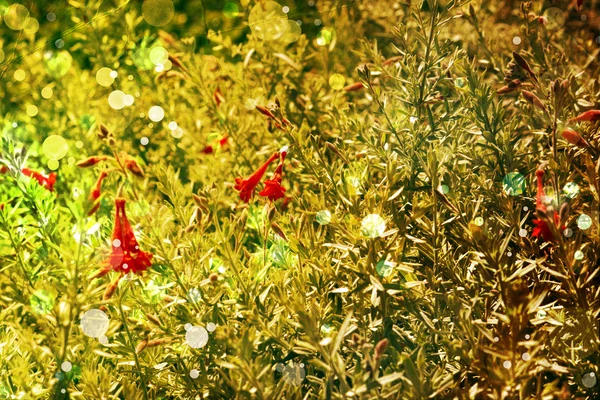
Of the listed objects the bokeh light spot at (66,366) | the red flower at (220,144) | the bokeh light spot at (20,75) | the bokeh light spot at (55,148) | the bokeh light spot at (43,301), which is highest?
the bokeh light spot at (43,301)

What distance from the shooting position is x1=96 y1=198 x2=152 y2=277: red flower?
1106 mm

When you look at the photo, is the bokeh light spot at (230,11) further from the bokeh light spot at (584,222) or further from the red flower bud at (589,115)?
the bokeh light spot at (584,222)

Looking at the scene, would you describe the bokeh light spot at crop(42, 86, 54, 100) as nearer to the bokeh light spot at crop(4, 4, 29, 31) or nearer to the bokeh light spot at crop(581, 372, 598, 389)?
the bokeh light spot at crop(4, 4, 29, 31)

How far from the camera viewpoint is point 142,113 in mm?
2137

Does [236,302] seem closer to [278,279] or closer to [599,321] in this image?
[278,279]

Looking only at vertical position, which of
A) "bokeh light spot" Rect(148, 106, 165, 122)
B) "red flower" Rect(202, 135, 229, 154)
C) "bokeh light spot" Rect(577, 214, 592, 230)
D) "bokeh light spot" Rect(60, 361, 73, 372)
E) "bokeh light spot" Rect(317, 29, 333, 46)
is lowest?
"bokeh light spot" Rect(148, 106, 165, 122)

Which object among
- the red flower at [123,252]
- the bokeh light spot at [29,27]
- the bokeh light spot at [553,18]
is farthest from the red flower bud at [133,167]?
the bokeh light spot at [29,27]

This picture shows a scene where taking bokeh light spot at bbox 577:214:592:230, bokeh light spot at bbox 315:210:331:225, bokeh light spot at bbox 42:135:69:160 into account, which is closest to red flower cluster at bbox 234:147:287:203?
bokeh light spot at bbox 315:210:331:225

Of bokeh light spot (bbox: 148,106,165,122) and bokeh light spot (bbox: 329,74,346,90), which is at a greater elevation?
bokeh light spot (bbox: 329,74,346,90)

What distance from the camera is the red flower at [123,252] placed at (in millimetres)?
1106

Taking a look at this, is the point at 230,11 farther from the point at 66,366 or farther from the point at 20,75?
the point at 66,366

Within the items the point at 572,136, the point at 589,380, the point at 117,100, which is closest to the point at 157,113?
the point at 117,100

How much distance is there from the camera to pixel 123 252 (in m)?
1.12

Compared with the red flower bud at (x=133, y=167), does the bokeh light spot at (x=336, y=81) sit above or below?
below
